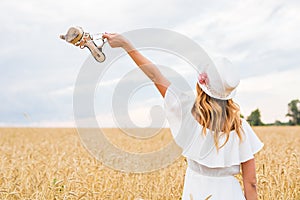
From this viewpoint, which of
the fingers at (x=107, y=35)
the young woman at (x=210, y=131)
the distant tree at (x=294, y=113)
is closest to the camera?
the young woman at (x=210, y=131)

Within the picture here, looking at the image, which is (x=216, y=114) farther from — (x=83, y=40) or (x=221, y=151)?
(x=83, y=40)

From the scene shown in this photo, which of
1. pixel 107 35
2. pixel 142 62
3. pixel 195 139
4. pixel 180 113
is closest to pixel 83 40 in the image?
pixel 107 35

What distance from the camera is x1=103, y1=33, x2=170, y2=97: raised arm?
276 cm

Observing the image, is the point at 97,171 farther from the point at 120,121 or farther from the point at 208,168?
the point at 208,168

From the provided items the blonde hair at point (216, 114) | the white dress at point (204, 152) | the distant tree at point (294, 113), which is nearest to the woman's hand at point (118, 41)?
the white dress at point (204, 152)

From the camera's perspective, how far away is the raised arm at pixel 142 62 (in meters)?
2.76

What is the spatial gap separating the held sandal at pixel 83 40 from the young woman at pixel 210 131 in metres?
0.12

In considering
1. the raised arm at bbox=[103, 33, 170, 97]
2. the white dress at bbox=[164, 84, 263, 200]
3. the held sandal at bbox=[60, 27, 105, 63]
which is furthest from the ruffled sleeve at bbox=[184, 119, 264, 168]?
the held sandal at bbox=[60, 27, 105, 63]

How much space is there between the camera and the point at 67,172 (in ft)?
18.2

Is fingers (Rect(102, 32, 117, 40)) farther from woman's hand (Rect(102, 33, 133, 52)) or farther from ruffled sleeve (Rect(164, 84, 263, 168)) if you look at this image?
ruffled sleeve (Rect(164, 84, 263, 168))

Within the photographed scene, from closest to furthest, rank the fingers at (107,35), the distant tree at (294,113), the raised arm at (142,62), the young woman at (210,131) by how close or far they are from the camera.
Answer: the young woman at (210,131), the raised arm at (142,62), the fingers at (107,35), the distant tree at (294,113)

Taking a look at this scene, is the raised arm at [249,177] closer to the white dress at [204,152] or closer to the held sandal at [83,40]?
the white dress at [204,152]

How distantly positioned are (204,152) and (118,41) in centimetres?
98

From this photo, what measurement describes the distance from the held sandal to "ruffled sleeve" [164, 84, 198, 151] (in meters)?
0.61
